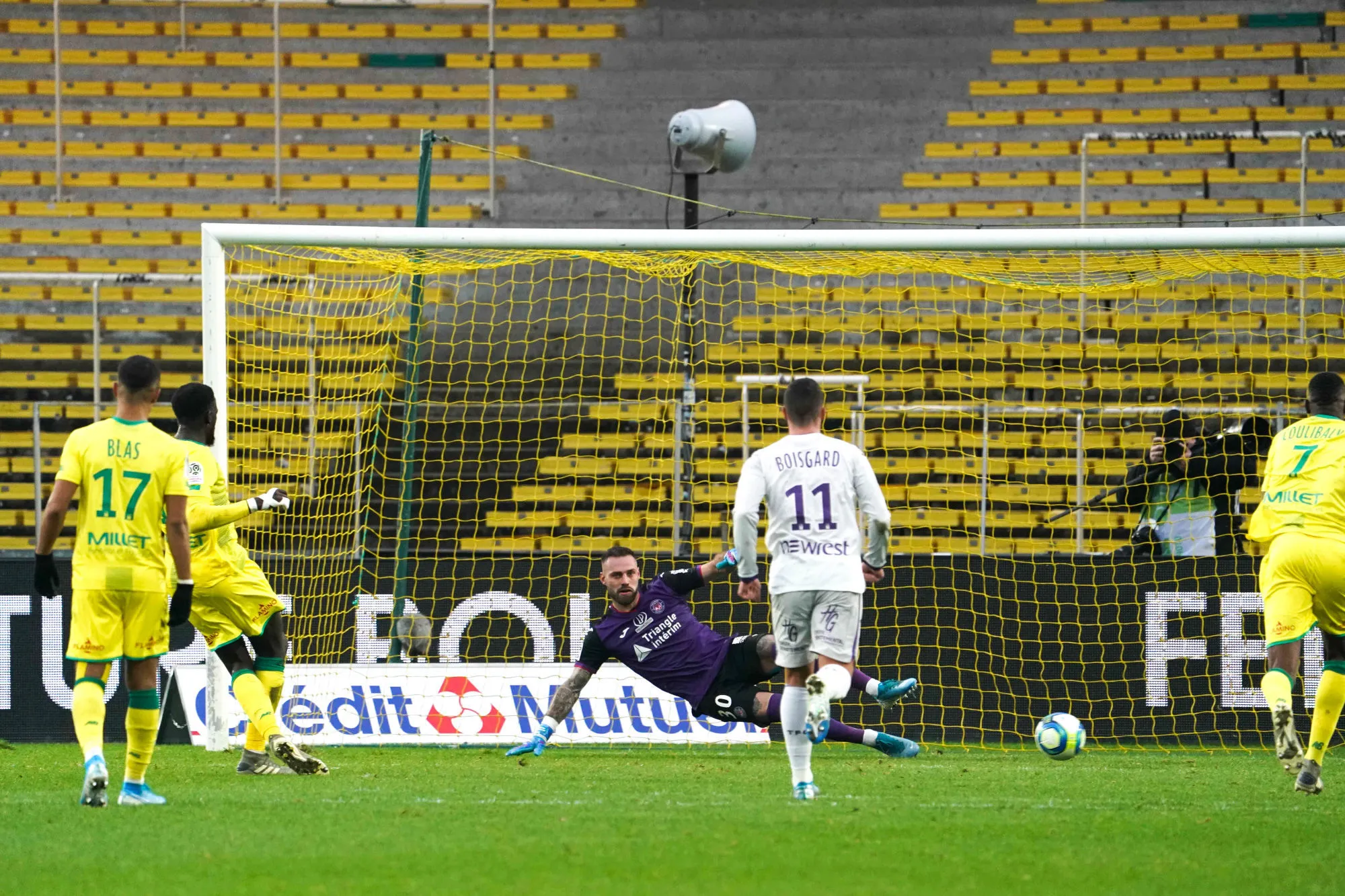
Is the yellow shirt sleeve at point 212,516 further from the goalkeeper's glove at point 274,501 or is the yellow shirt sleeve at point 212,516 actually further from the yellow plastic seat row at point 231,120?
the yellow plastic seat row at point 231,120

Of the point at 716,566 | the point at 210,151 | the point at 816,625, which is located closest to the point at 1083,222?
the point at 716,566

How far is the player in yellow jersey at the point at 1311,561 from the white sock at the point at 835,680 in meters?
2.32

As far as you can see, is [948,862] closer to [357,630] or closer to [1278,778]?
[1278,778]

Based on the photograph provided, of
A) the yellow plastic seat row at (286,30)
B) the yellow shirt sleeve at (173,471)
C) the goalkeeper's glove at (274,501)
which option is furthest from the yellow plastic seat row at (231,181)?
the yellow shirt sleeve at (173,471)

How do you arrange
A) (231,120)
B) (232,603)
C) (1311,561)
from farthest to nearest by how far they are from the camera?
(231,120) → (232,603) → (1311,561)

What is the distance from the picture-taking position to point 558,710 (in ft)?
32.3

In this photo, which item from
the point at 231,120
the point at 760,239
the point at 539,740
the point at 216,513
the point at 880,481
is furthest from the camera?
the point at 231,120

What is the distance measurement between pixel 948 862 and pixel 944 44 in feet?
62.1

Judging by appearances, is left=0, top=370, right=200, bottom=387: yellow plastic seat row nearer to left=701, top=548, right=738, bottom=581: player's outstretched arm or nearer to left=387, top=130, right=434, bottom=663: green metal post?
left=387, top=130, right=434, bottom=663: green metal post

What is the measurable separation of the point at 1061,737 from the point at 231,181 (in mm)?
15363

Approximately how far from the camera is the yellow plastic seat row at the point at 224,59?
2234 cm

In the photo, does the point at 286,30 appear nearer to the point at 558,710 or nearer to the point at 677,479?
the point at 677,479

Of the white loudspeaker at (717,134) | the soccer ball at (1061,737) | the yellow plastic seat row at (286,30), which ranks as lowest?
the soccer ball at (1061,737)

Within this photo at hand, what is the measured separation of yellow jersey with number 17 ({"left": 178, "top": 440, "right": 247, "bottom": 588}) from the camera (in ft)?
27.3
